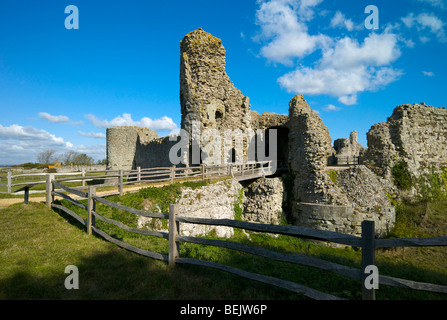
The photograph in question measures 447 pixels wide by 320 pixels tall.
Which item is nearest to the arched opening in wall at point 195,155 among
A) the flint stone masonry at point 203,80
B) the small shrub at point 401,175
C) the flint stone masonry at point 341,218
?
the flint stone masonry at point 203,80

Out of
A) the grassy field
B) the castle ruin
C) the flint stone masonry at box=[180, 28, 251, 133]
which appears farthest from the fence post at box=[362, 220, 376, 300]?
the flint stone masonry at box=[180, 28, 251, 133]

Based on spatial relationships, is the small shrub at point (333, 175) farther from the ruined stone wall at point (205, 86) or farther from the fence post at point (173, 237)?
the fence post at point (173, 237)

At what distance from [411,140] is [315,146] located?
25.2 feet

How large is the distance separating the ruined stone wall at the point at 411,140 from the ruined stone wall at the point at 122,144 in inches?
976

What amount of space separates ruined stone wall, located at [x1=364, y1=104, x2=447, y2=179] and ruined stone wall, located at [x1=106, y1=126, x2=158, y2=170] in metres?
24.8

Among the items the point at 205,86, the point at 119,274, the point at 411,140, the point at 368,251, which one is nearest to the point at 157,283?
the point at 119,274

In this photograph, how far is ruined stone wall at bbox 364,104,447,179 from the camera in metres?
16.4

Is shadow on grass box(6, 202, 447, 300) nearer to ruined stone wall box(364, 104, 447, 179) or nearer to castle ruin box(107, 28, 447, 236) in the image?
castle ruin box(107, 28, 447, 236)

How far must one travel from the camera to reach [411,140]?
16703mm

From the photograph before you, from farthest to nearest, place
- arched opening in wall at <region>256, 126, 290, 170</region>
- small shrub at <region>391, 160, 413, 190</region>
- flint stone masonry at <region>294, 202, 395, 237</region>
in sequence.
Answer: arched opening in wall at <region>256, 126, 290, 170</region> → small shrub at <region>391, 160, 413, 190</region> → flint stone masonry at <region>294, 202, 395, 237</region>

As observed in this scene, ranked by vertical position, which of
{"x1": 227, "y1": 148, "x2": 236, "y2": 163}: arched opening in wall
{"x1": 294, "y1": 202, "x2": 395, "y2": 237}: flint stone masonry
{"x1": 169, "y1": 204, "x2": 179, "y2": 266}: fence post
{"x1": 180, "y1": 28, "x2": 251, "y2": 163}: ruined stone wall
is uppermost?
{"x1": 180, "y1": 28, "x2": 251, "y2": 163}: ruined stone wall

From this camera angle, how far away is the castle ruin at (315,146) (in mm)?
14070

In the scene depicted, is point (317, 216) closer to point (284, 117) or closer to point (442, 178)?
point (284, 117)
